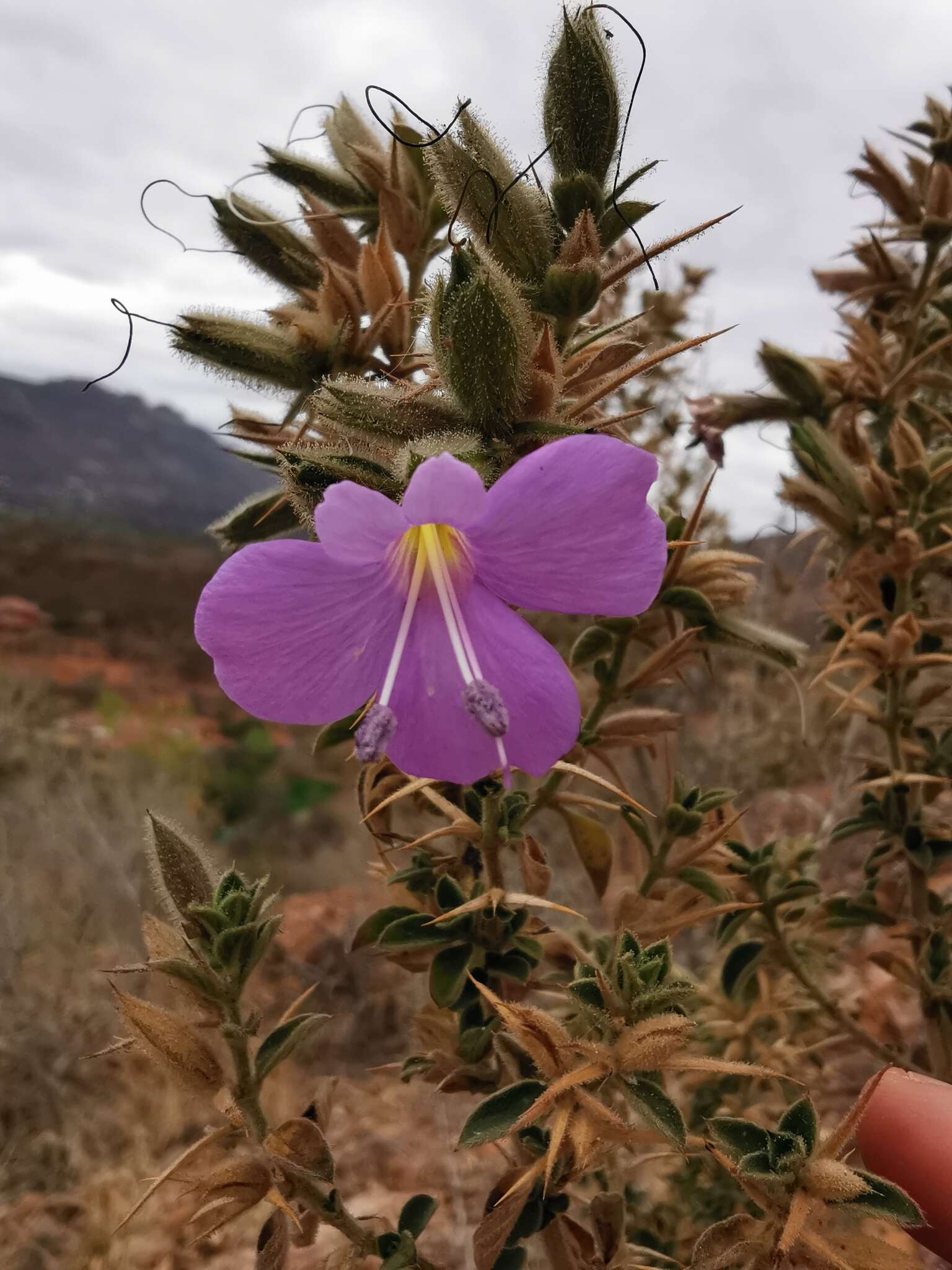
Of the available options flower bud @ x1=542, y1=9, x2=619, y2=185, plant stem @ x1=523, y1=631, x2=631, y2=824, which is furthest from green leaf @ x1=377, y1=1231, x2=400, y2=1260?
flower bud @ x1=542, y1=9, x2=619, y2=185

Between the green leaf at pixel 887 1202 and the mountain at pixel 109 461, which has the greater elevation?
the mountain at pixel 109 461

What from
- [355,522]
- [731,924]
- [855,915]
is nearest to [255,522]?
[355,522]

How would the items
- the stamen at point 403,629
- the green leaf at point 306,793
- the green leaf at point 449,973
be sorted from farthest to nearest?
1. the green leaf at point 306,793
2. the green leaf at point 449,973
3. the stamen at point 403,629

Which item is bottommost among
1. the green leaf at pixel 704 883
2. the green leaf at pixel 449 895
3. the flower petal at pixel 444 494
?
the green leaf at pixel 449 895

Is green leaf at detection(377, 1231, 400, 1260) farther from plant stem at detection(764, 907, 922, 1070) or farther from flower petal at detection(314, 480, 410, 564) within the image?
flower petal at detection(314, 480, 410, 564)

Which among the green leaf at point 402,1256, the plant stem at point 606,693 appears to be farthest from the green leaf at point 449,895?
the green leaf at point 402,1256

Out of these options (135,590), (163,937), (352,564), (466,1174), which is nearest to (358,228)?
(352,564)

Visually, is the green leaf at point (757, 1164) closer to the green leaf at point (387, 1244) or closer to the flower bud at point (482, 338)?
the green leaf at point (387, 1244)

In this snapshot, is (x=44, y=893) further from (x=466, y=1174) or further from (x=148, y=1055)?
(x=148, y=1055)
